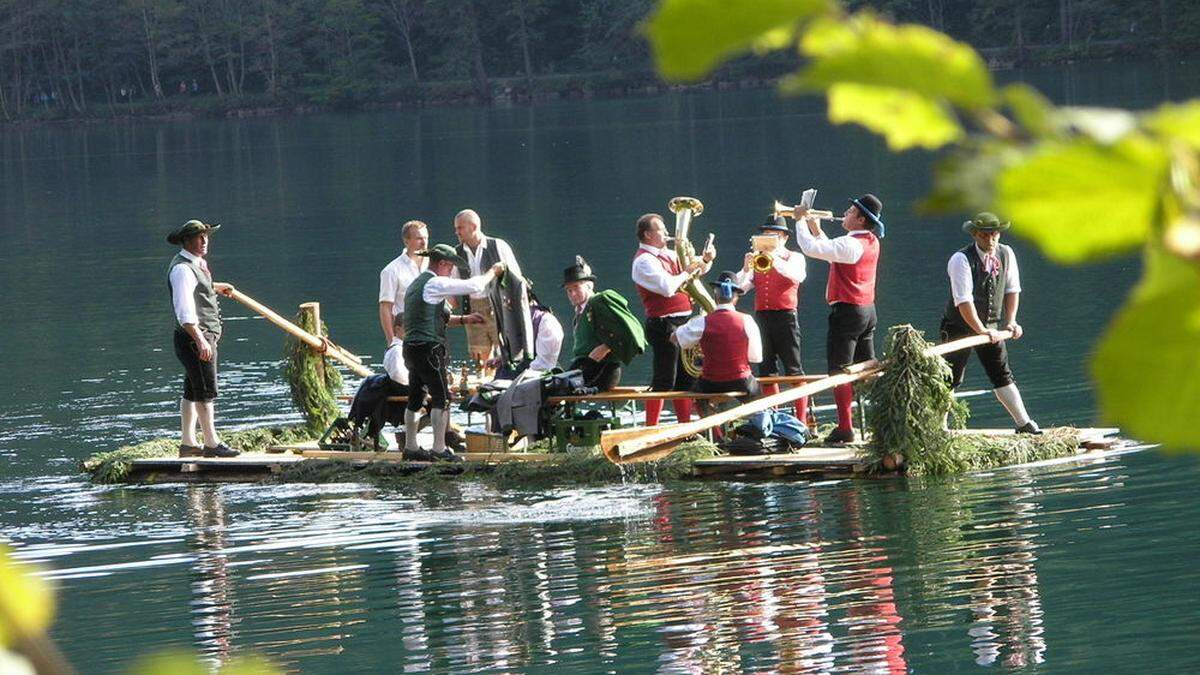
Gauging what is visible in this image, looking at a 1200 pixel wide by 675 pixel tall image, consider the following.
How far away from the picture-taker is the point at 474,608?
10812 millimetres

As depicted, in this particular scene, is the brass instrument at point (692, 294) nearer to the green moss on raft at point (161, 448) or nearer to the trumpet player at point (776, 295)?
the trumpet player at point (776, 295)

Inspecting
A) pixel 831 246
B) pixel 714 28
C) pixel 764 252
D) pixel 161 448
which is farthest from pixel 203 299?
pixel 714 28

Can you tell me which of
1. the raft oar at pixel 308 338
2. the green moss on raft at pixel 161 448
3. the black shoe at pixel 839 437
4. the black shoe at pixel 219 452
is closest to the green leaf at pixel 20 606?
the black shoe at pixel 839 437

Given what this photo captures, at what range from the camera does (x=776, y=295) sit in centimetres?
1388

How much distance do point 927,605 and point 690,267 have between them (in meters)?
4.18

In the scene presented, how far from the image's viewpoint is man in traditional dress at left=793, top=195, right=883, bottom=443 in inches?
518

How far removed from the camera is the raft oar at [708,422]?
508 inches

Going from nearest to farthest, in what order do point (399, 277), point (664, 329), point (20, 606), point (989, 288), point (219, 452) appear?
point (20, 606) → point (989, 288) → point (664, 329) → point (399, 277) → point (219, 452)

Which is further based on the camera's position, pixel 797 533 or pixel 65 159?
pixel 65 159

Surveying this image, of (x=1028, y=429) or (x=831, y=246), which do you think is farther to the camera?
(x=1028, y=429)

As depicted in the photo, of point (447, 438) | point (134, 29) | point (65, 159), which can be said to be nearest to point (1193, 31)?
point (65, 159)

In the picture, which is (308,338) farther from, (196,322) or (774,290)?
(774,290)

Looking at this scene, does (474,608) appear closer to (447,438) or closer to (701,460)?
(701,460)

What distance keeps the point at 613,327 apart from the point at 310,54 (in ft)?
305
